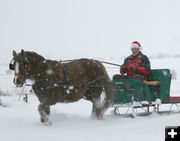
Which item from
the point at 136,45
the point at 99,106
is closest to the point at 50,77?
the point at 99,106

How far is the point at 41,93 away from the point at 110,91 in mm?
1739

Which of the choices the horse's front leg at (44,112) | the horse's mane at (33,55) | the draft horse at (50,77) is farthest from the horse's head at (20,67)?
the horse's front leg at (44,112)

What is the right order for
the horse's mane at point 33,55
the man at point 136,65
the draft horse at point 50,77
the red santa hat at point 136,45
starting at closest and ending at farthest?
the draft horse at point 50,77
the horse's mane at point 33,55
the man at point 136,65
the red santa hat at point 136,45

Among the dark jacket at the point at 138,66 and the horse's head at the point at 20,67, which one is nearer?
the horse's head at the point at 20,67

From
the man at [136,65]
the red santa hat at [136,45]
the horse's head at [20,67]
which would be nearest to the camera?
the horse's head at [20,67]

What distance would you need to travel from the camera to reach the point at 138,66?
7031 mm

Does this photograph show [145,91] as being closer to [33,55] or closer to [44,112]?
[44,112]

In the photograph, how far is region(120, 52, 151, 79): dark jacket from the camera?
22.8ft

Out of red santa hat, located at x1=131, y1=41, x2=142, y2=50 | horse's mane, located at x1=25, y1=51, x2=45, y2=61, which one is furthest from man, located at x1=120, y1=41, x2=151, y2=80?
horse's mane, located at x1=25, y1=51, x2=45, y2=61

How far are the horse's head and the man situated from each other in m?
2.34

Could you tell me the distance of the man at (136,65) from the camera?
6879 millimetres

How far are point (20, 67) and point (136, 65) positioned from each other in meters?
2.72

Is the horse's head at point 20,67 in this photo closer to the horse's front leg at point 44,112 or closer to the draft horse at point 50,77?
the draft horse at point 50,77

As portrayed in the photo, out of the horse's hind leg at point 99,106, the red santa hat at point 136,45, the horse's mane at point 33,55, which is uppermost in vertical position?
the red santa hat at point 136,45
